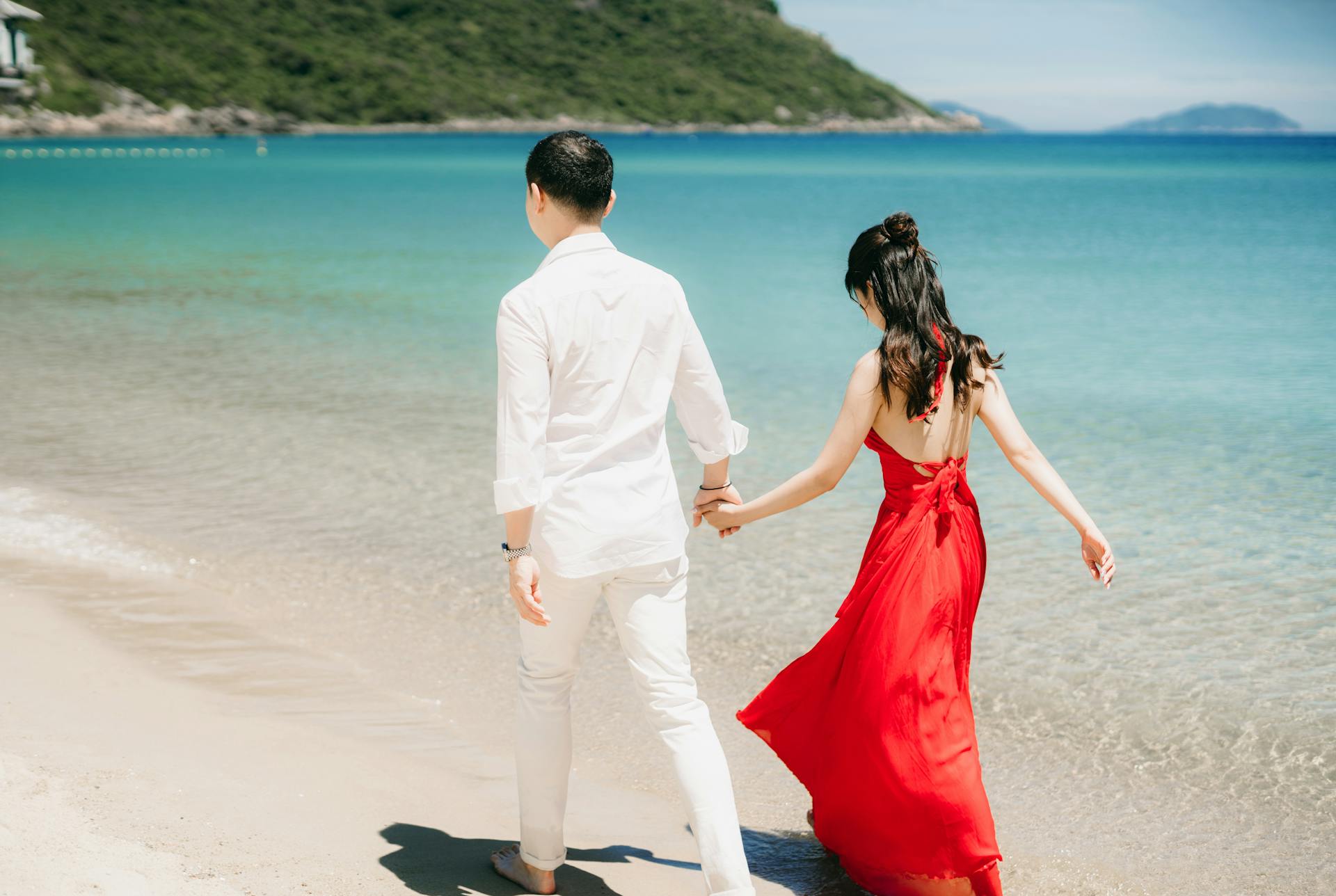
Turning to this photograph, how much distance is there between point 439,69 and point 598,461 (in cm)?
13530

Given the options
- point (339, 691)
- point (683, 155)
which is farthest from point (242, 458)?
point (683, 155)

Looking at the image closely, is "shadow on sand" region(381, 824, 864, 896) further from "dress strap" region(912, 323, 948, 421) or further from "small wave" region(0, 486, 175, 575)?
"small wave" region(0, 486, 175, 575)

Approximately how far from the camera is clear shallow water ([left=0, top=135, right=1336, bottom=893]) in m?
4.10

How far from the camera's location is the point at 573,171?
2.60 meters

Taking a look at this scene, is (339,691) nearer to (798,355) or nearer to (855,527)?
(855,527)

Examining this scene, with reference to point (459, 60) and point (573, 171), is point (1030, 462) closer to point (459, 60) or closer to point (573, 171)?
point (573, 171)

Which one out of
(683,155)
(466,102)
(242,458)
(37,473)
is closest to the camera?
(37,473)

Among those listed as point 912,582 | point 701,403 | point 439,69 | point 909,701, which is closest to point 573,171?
point 701,403

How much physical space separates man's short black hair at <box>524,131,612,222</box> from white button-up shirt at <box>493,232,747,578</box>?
83 millimetres

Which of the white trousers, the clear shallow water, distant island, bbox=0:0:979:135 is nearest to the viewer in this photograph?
the white trousers

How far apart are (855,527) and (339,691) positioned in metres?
3.31

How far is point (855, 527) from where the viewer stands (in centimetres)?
676

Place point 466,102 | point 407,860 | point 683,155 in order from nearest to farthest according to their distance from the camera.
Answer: point 407,860, point 683,155, point 466,102

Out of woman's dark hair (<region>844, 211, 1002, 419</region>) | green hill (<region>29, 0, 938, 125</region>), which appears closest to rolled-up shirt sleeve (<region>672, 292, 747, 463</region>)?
woman's dark hair (<region>844, 211, 1002, 419</region>)
